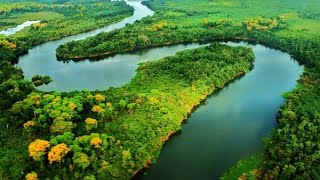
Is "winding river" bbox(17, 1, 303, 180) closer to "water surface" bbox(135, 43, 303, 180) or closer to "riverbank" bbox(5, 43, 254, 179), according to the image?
"water surface" bbox(135, 43, 303, 180)

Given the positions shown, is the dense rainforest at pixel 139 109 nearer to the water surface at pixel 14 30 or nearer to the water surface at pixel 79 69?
the water surface at pixel 79 69

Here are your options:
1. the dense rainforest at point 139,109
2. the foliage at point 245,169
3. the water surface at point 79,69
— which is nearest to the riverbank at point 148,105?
the dense rainforest at point 139,109

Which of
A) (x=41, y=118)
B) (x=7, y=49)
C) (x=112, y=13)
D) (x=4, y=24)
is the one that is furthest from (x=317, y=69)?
(x=4, y=24)

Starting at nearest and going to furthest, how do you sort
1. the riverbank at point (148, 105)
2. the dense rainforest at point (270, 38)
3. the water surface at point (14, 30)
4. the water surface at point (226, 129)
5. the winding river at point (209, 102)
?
the dense rainforest at point (270, 38), the riverbank at point (148, 105), the water surface at point (226, 129), the winding river at point (209, 102), the water surface at point (14, 30)

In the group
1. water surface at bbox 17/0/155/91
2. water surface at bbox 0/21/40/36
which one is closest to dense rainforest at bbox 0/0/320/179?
water surface at bbox 17/0/155/91

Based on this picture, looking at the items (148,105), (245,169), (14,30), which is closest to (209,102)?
(148,105)

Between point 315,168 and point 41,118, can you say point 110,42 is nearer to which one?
point 41,118
